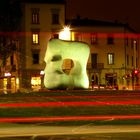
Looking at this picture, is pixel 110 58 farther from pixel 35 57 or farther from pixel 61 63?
pixel 61 63

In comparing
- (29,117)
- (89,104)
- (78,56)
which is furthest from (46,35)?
(29,117)

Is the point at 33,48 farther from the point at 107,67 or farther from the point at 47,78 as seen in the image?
the point at 47,78

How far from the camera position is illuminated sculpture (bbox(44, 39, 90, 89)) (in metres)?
44.2

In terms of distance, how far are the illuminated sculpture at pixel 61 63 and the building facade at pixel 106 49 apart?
41766mm

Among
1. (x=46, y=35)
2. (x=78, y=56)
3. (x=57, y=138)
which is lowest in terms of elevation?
(x=57, y=138)

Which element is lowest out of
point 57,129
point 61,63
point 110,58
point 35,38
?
point 57,129

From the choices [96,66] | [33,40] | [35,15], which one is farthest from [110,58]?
[35,15]

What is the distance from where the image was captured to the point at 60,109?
95.3ft

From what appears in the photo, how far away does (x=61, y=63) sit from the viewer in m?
45.2

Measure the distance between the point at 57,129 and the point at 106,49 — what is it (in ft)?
236

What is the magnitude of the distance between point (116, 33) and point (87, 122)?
6990 cm

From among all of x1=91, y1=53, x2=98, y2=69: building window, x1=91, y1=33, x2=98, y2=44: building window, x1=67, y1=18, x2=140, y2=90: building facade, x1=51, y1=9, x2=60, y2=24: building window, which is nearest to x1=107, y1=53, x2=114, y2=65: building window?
x1=67, y1=18, x2=140, y2=90: building facade

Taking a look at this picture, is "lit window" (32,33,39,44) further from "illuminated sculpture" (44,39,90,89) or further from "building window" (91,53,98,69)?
"illuminated sculpture" (44,39,90,89)

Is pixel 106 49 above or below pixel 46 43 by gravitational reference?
below
